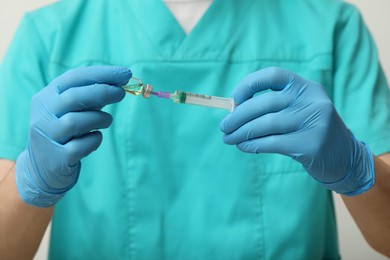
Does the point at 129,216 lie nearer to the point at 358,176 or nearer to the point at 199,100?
the point at 199,100

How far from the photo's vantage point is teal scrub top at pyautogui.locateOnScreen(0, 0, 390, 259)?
768 millimetres

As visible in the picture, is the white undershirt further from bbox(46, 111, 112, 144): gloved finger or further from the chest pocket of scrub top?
bbox(46, 111, 112, 144): gloved finger

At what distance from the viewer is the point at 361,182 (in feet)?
Answer: 2.15

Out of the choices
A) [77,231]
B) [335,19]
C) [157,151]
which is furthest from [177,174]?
[335,19]

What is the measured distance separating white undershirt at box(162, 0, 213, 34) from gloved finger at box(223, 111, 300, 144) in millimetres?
271

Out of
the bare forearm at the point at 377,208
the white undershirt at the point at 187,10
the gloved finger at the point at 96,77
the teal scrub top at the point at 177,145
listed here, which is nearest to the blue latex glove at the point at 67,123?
the gloved finger at the point at 96,77

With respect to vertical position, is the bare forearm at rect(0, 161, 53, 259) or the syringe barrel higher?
the syringe barrel

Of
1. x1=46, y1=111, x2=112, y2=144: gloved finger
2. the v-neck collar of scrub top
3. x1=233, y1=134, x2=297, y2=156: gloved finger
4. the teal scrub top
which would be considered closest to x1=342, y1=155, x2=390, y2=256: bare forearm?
the teal scrub top

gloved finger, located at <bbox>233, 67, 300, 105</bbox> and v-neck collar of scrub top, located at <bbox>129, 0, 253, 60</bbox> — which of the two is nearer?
Answer: gloved finger, located at <bbox>233, 67, 300, 105</bbox>

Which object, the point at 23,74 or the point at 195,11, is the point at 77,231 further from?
the point at 195,11

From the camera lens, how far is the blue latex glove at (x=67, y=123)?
60cm

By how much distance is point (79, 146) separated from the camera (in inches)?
→ 23.5

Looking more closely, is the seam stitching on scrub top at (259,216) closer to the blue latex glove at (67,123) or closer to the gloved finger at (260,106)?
the gloved finger at (260,106)

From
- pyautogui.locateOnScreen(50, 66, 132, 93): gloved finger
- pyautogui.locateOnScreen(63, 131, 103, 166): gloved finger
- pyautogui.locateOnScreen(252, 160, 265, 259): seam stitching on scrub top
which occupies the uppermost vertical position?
pyautogui.locateOnScreen(50, 66, 132, 93): gloved finger
